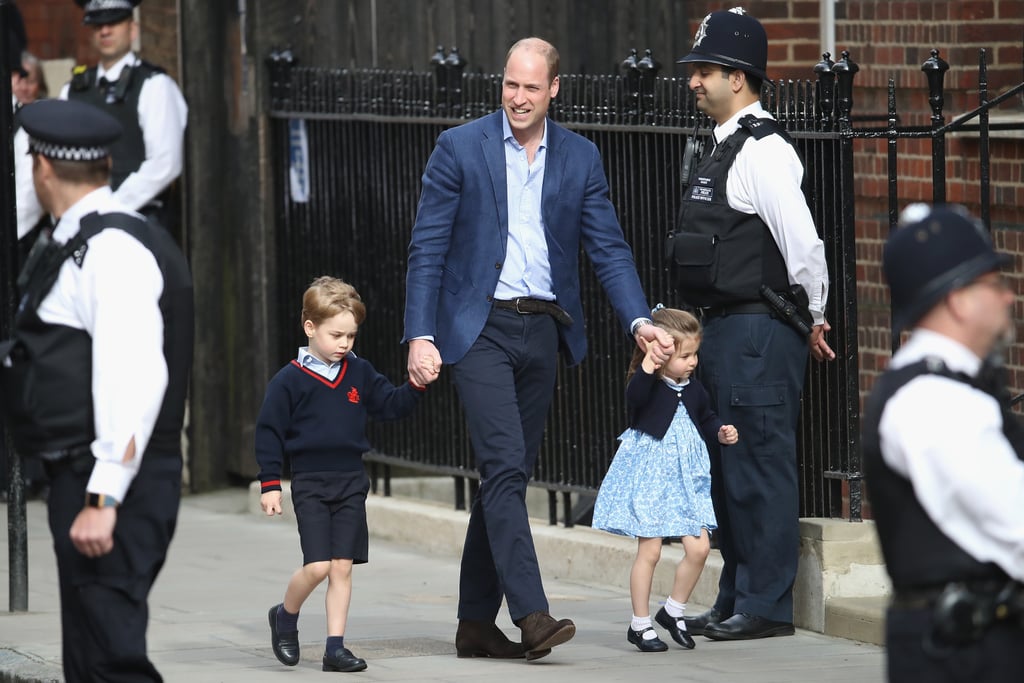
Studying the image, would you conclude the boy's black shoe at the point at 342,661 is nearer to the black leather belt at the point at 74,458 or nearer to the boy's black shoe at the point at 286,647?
the boy's black shoe at the point at 286,647

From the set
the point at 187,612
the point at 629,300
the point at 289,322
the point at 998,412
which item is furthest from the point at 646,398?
the point at 289,322

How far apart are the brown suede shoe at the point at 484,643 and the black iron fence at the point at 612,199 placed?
1.34m

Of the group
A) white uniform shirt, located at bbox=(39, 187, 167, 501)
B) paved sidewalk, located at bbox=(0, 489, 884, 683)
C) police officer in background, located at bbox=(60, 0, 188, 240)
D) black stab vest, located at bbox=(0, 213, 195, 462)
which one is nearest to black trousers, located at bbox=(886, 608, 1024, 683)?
white uniform shirt, located at bbox=(39, 187, 167, 501)

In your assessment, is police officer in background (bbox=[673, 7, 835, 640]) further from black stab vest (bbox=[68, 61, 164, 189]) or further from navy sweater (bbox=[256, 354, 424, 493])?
black stab vest (bbox=[68, 61, 164, 189])

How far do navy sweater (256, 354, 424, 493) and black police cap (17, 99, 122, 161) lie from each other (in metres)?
1.88

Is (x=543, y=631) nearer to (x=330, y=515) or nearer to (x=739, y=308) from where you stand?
(x=330, y=515)

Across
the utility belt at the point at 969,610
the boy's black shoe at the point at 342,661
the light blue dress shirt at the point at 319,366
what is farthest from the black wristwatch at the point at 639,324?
the utility belt at the point at 969,610

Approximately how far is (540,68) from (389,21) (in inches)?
162

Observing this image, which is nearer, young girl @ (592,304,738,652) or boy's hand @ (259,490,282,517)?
boy's hand @ (259,490,282,517)

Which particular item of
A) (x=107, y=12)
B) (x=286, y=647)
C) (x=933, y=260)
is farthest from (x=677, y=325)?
(x=107, y=12)

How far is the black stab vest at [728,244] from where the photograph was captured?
720 centimetres

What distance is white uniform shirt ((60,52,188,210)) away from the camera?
34.9 feet

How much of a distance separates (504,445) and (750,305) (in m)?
1.01

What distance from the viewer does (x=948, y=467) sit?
3.69 metres
